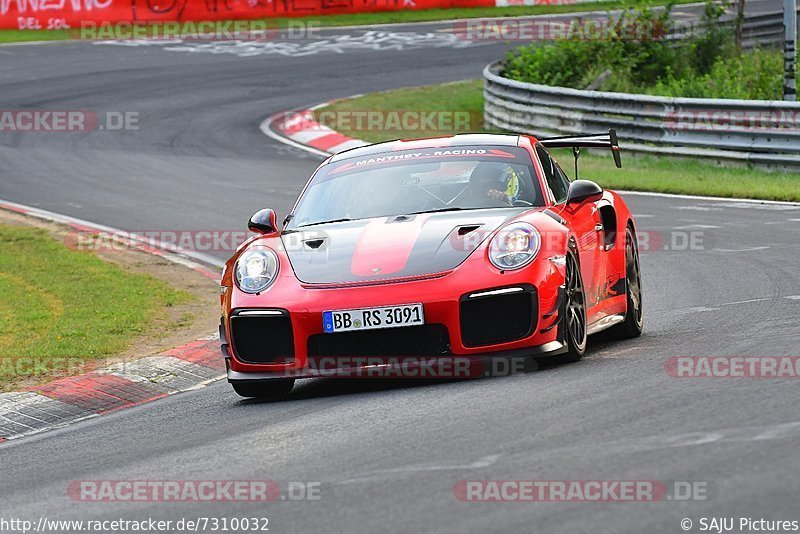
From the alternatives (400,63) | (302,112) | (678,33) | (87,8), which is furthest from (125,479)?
(87,8)

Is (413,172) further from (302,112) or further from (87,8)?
(87,8)

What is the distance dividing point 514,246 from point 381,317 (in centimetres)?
79

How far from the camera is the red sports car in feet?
22.8

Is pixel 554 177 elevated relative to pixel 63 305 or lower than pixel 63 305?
elevated

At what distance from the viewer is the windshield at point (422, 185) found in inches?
320

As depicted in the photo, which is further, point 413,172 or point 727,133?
point 727,133

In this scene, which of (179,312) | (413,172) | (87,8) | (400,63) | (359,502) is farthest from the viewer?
(87,8)

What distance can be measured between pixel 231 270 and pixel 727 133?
499 inches

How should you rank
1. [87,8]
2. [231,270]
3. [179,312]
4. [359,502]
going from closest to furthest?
[359,502] → [231,270] → [179,312] → [87,8]

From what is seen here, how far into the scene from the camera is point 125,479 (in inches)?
224

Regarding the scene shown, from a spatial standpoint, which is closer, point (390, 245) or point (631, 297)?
point (390, 245)

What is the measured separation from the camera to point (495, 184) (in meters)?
8.20

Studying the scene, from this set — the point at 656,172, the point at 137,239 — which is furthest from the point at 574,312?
the point at 656,172

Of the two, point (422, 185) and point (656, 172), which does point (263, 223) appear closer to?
point (422, 185)
